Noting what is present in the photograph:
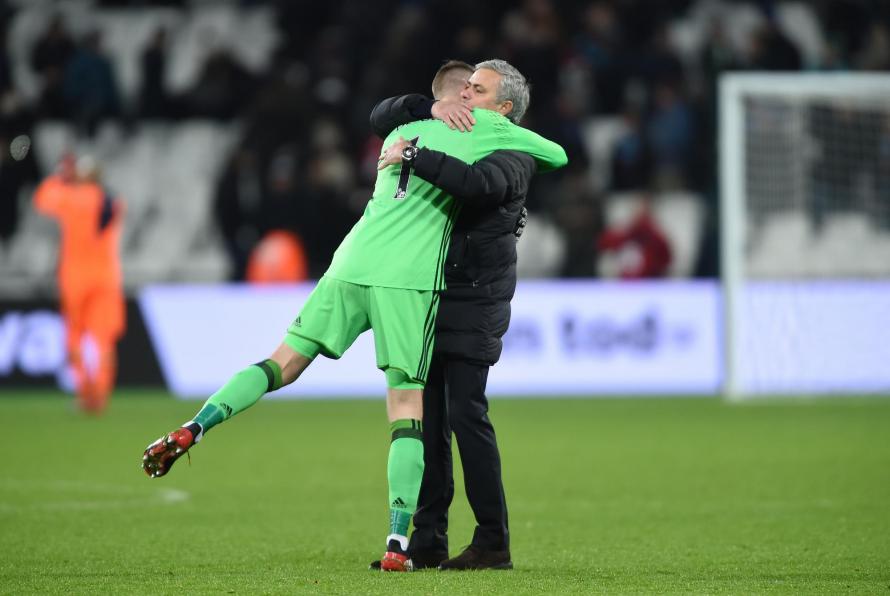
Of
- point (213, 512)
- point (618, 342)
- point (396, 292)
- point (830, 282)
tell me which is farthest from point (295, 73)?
point (396, 292)

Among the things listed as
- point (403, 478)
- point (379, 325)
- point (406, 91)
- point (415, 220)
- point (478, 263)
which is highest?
point (406, 91)

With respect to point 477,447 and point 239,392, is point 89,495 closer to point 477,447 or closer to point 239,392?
point 239,392

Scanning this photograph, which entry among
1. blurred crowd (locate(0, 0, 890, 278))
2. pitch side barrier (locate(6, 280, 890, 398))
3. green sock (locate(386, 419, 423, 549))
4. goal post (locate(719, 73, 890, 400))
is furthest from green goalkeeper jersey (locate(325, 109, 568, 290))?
blurred crowd (locate(0, 0, 890, 278))

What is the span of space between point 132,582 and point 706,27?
1697 centimetres

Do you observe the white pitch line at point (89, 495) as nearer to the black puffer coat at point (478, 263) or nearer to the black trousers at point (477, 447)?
the black trousers at point (477, 447)

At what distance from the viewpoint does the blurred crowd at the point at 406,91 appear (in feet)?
59.1

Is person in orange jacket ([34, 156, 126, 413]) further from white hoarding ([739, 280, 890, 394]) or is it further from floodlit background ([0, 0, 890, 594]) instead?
white hoarding ([739, 280, 890, 394])

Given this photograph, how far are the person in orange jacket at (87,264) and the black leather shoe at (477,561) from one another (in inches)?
363

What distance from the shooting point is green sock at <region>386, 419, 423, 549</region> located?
557cm

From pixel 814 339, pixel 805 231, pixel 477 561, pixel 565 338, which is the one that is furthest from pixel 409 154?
pixel 805 231

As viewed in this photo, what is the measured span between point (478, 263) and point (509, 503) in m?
2.55

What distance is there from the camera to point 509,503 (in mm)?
8125

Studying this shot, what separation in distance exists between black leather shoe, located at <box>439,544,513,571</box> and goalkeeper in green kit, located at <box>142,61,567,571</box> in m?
0.22

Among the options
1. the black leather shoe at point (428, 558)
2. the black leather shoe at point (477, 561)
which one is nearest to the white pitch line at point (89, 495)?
the black leather shoe at point (428, 558)
